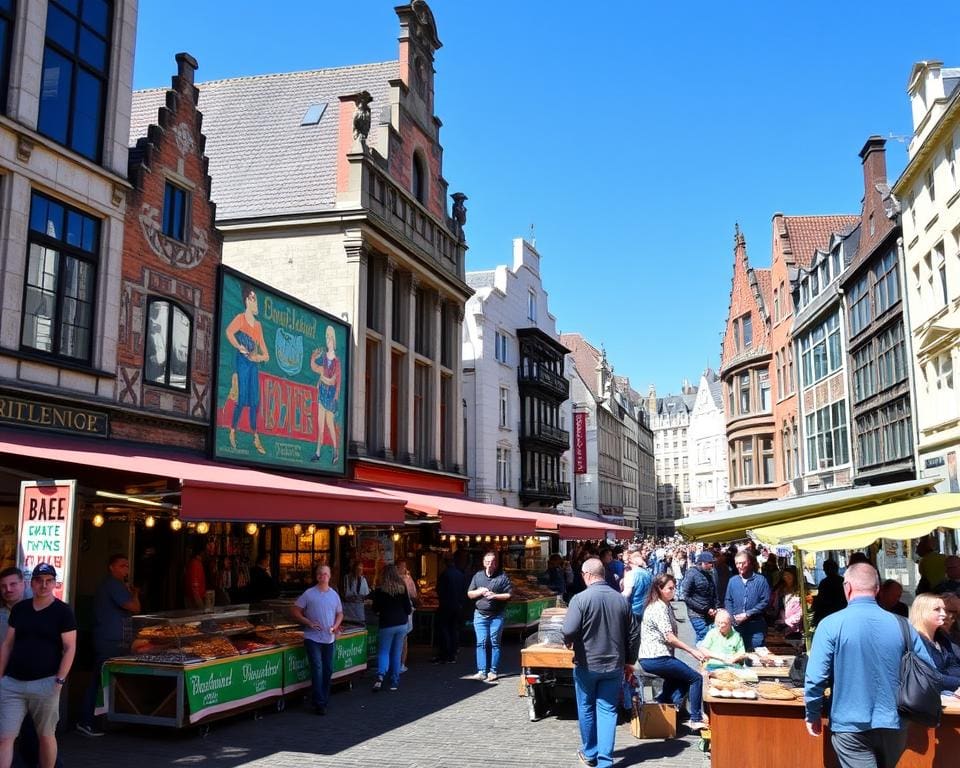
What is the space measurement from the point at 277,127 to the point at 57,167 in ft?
44.7

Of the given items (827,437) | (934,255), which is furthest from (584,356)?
(934,255)

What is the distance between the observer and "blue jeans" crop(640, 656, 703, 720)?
9.19 metres

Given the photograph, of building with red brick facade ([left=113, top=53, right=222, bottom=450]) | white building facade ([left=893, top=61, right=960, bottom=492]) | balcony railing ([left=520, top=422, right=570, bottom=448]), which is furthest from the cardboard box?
balcony railing ([left=520, top=422, right=570, bottom=448])

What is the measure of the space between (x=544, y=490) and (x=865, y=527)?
36.3m

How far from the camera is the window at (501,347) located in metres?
40.8

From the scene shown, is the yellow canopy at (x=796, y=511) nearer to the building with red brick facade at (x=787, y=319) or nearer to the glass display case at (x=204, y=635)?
the glass display case at (x=204, y=635)

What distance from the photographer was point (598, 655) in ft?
25.5

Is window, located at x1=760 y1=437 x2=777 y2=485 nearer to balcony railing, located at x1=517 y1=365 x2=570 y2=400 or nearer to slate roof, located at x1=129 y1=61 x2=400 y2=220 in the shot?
balcony railing, located at x1=517 y1=365 x2=570 y2=400

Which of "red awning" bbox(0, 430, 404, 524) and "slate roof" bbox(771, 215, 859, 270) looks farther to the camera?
"slate roof" bbox(771, 215, 859, 270)

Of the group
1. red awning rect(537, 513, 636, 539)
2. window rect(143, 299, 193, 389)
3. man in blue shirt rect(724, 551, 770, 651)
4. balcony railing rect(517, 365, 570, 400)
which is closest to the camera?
man in blue shirt rect(724, 551, 770, 651)

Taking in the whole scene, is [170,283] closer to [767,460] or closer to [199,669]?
[199,669]

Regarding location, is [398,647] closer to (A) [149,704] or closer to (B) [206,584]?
(A) [149,704]

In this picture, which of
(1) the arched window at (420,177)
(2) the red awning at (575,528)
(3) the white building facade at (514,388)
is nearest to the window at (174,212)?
(2) the red awning at (575,528)

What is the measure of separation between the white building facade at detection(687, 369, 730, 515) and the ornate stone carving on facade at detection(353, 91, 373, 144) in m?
47.6
